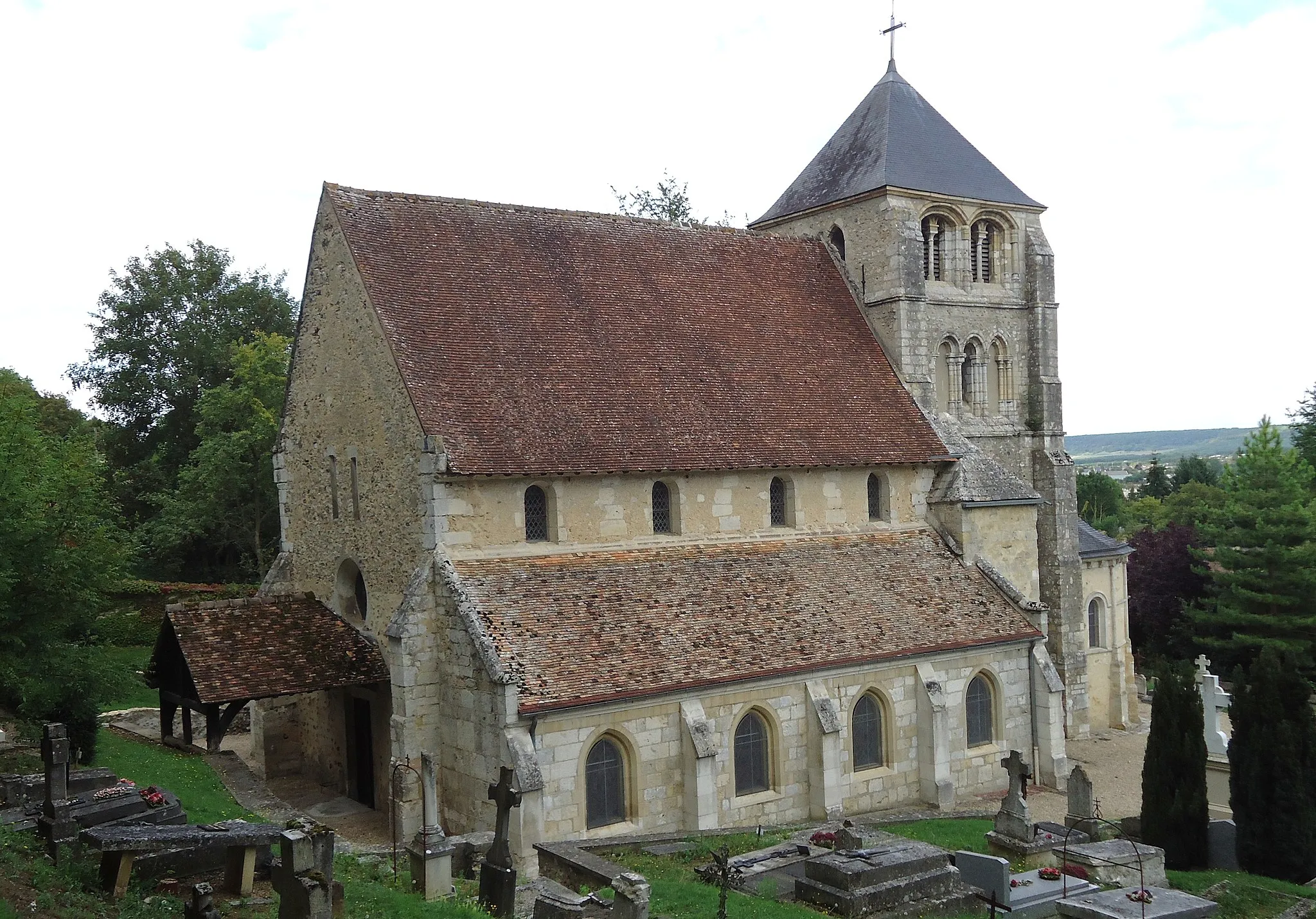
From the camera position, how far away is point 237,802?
2130 cm

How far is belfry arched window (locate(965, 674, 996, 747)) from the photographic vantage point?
2511cm

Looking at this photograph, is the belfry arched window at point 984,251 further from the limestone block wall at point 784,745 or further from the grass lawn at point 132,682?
the grass lawn at point 132,682

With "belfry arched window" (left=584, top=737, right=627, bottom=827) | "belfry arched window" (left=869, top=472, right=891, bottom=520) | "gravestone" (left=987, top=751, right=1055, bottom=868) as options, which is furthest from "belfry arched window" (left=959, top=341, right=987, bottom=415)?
"belfry arched window" (left=584, top=737, right=627, bottom=827)

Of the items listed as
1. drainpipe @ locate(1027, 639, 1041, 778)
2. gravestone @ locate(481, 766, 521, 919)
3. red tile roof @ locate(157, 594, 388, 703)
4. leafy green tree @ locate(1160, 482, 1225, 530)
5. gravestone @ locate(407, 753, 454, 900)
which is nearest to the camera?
gravestone @ locate(481, 766, 521, 919)

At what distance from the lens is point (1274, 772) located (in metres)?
20.2

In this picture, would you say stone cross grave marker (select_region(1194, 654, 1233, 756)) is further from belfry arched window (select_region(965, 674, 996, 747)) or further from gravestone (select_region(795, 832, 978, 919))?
gravestone (select_region(795, 832, 978, 919))

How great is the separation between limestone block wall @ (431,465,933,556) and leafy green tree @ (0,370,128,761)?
746 centimetres

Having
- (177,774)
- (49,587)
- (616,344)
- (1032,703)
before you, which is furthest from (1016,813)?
(49,587)

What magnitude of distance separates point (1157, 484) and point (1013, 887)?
266 ft

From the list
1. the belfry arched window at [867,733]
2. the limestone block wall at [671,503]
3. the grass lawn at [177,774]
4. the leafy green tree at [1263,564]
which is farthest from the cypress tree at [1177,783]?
the leafy green tree at [1263,564]

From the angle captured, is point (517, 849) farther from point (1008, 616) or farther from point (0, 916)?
point (1008, 616)

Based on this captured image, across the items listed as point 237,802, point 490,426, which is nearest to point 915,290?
point 490,426

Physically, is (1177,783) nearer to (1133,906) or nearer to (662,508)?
(1133,906)

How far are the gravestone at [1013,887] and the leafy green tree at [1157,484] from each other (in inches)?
3118
